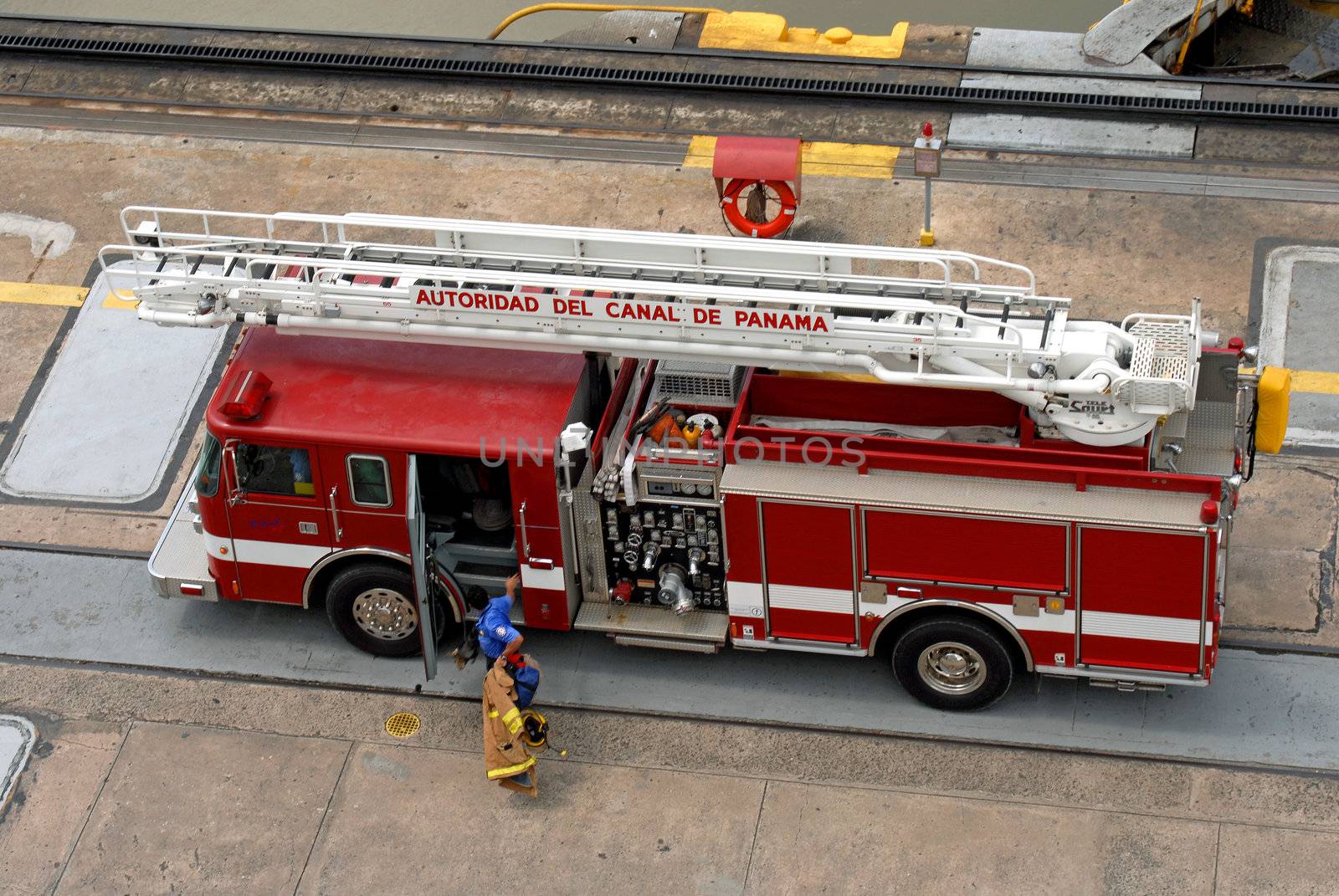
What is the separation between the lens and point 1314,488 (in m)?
12.6

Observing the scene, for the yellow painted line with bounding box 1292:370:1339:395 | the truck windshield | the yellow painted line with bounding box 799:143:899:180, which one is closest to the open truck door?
the truck windshield

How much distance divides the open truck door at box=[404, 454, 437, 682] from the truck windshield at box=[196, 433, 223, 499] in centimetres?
127

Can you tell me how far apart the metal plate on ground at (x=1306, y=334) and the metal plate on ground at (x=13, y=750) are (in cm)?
899

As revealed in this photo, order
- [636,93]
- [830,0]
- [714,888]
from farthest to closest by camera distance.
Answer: [830,0] < [636,93] < [714,888]

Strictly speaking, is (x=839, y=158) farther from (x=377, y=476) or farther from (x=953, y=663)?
(x=377, y=476)

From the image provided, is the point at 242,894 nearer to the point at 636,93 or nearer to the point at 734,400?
the point at 734,400

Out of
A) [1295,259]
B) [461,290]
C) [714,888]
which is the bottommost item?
[714,888]

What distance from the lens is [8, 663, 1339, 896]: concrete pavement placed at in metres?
10.4

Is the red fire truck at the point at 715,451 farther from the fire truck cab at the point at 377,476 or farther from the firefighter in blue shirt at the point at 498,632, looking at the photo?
the firefighter in blue shirt at the point at 498,632

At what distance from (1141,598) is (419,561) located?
14.1ft

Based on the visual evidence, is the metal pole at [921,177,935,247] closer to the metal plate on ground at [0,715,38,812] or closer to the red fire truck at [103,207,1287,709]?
the red fire truck at [103,207,1287,709]

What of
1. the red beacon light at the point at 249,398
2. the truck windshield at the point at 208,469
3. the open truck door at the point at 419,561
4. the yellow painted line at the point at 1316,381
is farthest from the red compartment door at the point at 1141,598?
the truck windshield at the point at 208,469

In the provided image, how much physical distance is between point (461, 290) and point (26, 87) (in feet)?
Result: 30.3

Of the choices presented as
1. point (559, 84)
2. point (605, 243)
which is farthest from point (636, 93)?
point (605, 243)
